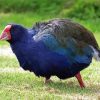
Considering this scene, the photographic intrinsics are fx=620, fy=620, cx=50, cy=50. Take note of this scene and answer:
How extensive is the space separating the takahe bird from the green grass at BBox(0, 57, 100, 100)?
0.32 meters

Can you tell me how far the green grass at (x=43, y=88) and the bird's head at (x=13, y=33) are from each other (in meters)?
0.97

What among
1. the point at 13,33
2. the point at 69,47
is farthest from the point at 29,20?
the point at 13,33

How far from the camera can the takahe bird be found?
40.7 feet

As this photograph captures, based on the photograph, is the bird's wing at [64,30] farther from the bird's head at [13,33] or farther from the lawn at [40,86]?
the lawn at [40,86]

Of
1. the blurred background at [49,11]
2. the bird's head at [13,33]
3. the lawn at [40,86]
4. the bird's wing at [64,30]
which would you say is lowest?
the blurred background at [49,11]

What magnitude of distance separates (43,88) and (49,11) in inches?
875

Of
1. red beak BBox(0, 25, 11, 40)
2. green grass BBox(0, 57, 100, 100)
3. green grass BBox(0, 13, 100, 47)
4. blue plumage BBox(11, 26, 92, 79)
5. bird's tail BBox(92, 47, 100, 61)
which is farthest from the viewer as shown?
green grass BBox(0, 13, 100, 47)

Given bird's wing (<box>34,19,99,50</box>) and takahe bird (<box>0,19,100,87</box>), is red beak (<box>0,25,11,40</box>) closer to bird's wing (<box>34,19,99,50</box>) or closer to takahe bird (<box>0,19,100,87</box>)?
takahe bird (<box>0,19,100,87</box>)

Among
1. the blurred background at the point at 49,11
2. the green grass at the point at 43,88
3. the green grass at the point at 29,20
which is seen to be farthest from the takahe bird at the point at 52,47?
the blurred background at the point at 49,11

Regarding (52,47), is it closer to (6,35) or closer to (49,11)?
(6,35)

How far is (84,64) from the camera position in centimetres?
1285

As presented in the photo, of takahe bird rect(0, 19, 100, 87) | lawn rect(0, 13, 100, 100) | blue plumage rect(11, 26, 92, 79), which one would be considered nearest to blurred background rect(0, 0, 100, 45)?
lawn rect(0, 13, 100, 100)

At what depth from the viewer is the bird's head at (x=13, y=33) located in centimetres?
1252

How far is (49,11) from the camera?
3450 centimetres
